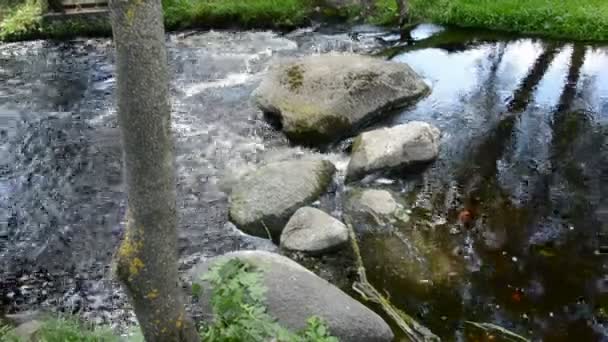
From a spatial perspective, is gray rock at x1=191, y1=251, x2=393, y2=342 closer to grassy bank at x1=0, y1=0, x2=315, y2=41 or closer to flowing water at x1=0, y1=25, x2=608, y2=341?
flowing water at x1=0, y1=25, x2=608, y2=341

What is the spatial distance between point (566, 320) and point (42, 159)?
23.0 feet

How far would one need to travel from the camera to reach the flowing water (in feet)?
21.2

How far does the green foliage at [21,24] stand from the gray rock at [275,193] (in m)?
7.86

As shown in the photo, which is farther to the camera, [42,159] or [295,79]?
[295,79]

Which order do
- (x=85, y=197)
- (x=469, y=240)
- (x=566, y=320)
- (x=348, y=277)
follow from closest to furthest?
(x=566, y=320) → (x=348, y=277) → (x=469, y=240) → (x=85, y=197)

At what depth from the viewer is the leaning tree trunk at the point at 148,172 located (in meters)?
2.84

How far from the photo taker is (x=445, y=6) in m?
13.8

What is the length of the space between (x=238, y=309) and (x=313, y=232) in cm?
353

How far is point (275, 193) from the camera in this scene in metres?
7.67

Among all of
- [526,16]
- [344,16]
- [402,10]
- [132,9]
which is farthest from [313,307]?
[344,16]

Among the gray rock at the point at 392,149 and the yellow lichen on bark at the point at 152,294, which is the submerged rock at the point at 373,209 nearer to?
the gray rock at the point at 392,149

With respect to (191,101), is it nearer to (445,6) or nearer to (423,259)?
(423,259)

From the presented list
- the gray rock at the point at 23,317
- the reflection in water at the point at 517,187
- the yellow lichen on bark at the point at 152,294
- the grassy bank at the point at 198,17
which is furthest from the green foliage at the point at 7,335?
the grassy bank at the point at 198,17

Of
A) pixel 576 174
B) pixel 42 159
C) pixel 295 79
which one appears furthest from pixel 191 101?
pixel 576 174
